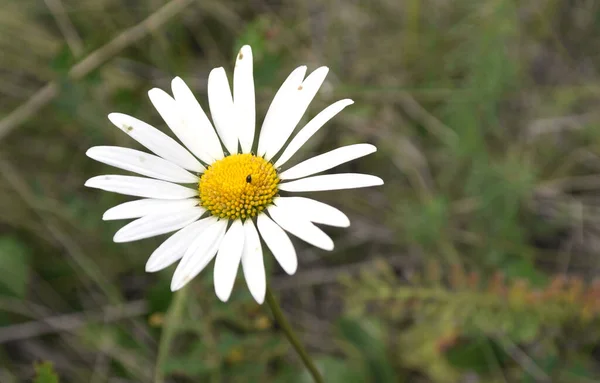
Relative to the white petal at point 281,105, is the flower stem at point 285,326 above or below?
below

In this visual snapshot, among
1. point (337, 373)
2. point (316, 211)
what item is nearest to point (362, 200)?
point (337, 373)

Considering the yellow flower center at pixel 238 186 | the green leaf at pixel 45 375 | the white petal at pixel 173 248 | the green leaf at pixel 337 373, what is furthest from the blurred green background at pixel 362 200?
the white petal at pixel 173 248

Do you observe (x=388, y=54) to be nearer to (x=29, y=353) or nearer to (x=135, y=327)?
(x=135, y=327)

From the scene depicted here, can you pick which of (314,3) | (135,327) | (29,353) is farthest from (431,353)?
(314,3)

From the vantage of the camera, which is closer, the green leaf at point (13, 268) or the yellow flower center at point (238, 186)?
the yellow flower center at point (238, 186)

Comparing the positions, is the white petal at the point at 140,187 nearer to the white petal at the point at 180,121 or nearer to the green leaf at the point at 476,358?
the white petal at the point at 180,121

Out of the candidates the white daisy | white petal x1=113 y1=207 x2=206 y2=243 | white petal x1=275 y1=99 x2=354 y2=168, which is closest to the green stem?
the white daisy

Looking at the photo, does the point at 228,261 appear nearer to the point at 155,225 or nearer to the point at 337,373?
the point at 155,225

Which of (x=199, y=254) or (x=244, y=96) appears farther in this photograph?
(x=244, y=96)
